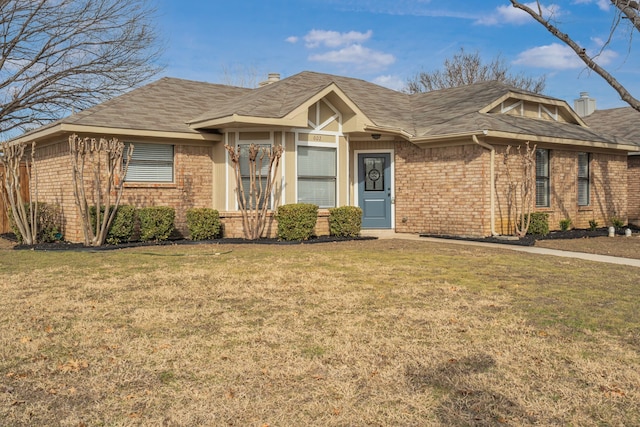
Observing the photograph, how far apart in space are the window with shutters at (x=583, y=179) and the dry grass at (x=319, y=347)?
31.3 ft

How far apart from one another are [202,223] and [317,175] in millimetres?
3305

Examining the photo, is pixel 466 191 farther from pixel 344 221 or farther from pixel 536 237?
pixel 344 221

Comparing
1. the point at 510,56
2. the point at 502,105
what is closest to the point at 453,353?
the point at 502,105

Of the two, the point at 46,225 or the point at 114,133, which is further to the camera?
the point at 46,225

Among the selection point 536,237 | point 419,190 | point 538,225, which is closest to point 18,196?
point 419,190

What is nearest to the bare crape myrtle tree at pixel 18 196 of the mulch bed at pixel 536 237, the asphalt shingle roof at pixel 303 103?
the asphalt shingle roof at pixel 303 103

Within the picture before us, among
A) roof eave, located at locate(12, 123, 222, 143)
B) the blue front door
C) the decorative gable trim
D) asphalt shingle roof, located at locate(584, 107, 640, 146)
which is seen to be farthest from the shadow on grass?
asphalt shingle roof, located at locate(584, 107, 640, 146)

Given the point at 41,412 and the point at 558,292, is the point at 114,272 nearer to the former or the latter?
the point at 41,412

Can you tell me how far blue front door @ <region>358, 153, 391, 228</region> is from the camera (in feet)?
53.8

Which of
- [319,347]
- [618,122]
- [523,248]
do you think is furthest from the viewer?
[618,122]

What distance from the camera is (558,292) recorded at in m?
7.39

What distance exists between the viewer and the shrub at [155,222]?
13.3 metres

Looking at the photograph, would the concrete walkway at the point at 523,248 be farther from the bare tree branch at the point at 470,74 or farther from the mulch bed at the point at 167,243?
the bare tree branch at the point at 470,74

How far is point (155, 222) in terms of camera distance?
1338 centimetres
